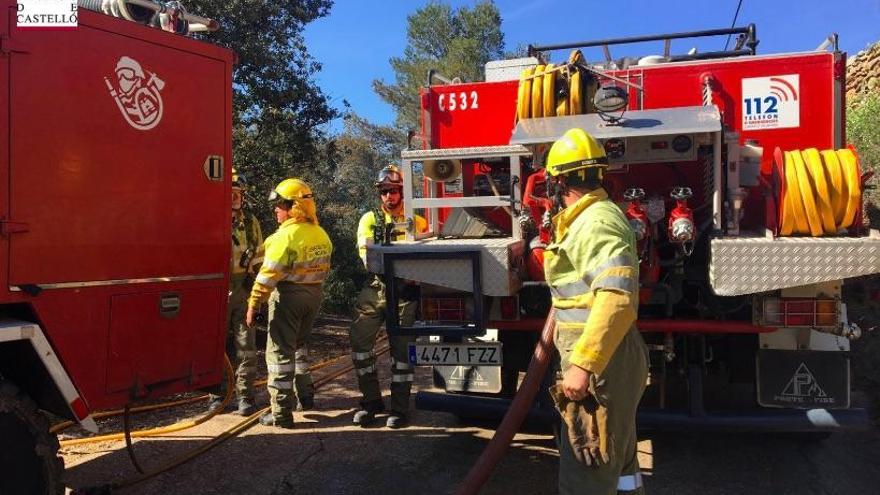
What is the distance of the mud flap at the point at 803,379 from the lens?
12.9 feet

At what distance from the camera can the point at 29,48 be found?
2920mm

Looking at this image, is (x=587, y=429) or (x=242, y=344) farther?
(x=242, y=344)

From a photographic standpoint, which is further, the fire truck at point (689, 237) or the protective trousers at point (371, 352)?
the protective trousers at point (371, 352)

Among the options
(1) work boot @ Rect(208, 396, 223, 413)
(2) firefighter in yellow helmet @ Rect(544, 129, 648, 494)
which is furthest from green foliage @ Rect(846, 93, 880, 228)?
(1) work boot @ Rect(208, 396, 223, 413)

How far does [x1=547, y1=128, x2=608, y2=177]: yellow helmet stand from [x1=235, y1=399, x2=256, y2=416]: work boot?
3.88 meters

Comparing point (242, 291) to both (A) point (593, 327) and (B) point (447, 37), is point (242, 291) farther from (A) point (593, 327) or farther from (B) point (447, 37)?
(B) point (447, 37)

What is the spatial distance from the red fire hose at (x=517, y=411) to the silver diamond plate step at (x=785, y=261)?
97cm

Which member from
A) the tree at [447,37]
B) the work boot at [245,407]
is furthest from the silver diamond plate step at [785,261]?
the tree at [447,37]

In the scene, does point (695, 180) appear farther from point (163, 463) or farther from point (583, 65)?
point (163, 463)

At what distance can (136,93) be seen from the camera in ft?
11.1

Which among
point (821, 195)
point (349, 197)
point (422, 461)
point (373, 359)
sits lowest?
point (422, 461)

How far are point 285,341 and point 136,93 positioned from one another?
2453 mm

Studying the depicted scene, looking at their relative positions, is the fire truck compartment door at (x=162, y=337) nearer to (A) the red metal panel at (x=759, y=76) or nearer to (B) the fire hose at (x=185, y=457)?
(B) the fire hose at (x=185, y=457)

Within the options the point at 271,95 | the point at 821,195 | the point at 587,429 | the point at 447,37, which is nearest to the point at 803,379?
the point at 821,195
